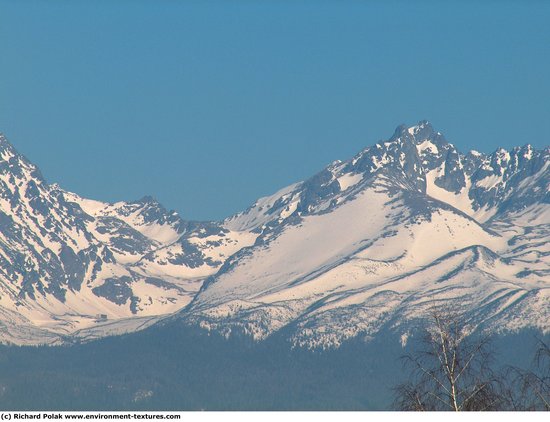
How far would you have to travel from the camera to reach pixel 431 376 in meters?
95.8
